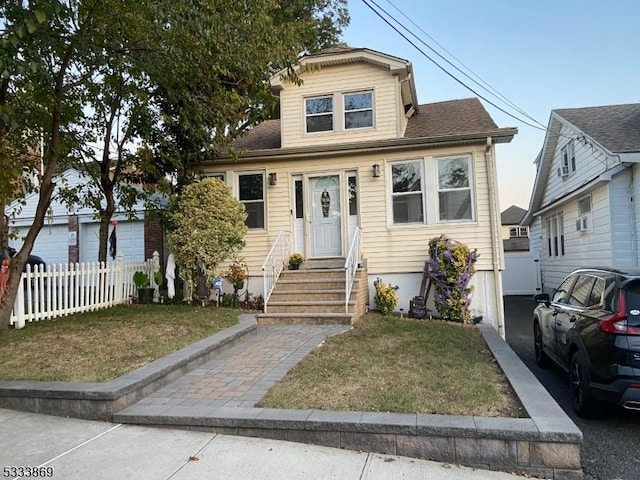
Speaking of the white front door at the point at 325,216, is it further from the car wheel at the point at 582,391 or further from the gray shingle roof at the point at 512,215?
the gray shingle roof at the point at 512,215

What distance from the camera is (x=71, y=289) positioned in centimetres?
847

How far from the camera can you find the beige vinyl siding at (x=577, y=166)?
11914 mm

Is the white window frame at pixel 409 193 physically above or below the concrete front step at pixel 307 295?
above

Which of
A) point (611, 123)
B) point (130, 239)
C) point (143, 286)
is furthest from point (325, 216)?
point (611, 123)

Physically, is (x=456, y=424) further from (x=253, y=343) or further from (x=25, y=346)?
(x=25, y=346)

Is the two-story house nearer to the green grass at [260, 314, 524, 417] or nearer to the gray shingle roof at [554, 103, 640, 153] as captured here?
the green grass at [260, 314, 524, 417]

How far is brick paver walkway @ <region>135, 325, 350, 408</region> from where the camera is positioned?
451cm

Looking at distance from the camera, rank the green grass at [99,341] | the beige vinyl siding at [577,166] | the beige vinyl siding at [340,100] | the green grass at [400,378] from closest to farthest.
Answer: the green grass at [400,378], the green grass at [99,341], the beige vinyl siding at [340,100], the beige vinyl siding at [577,166]

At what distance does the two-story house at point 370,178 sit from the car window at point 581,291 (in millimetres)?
3846

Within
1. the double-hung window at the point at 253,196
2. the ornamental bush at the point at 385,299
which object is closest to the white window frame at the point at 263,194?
the double-hung window at the point at 253,196

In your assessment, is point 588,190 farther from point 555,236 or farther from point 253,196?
point 253,196

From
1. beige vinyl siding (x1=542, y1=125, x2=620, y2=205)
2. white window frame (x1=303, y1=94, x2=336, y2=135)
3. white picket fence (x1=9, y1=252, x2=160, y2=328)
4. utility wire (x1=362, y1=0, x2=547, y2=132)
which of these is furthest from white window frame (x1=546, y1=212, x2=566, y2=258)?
white picket fence (x1=9, y1=252, x2=160, y2=328)

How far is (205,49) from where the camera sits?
303 inches

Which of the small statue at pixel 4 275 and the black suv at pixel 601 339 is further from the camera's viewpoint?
the small statue at pixel 4 275
